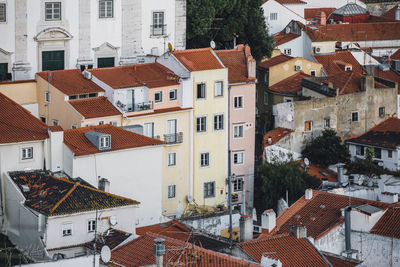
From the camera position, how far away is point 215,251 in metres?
44.0

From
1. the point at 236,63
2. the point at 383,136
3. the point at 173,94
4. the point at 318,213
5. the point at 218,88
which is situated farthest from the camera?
the point at 383,136

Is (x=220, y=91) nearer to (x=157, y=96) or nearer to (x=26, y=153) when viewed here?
(x=157, y=96)

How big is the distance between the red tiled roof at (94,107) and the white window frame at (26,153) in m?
4.66

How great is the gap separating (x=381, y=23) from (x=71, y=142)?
48.3 metres

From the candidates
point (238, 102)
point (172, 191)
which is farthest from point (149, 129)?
point (238, 102)

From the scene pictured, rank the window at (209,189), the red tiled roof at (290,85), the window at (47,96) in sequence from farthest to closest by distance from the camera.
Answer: the red tiled roof at (290,85) < the window at (209,189) < the window at (47,96)

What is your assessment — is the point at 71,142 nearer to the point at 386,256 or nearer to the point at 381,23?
the point at 386,256

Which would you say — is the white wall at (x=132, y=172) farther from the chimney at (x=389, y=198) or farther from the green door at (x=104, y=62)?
the green door at (x=104, y=62)

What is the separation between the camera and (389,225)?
1938 inches

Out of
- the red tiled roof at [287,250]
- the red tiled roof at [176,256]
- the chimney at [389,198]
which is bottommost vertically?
the chimney at [389,198]

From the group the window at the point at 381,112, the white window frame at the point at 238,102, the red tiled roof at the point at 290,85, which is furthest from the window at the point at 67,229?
the window at the point at 381,112

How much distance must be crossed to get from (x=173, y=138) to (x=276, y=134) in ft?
26.7

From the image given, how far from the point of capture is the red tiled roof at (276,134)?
64688 millimetres

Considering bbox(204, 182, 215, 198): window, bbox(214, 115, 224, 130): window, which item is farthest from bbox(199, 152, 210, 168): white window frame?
bbox(214, 115, 224, 130): window
